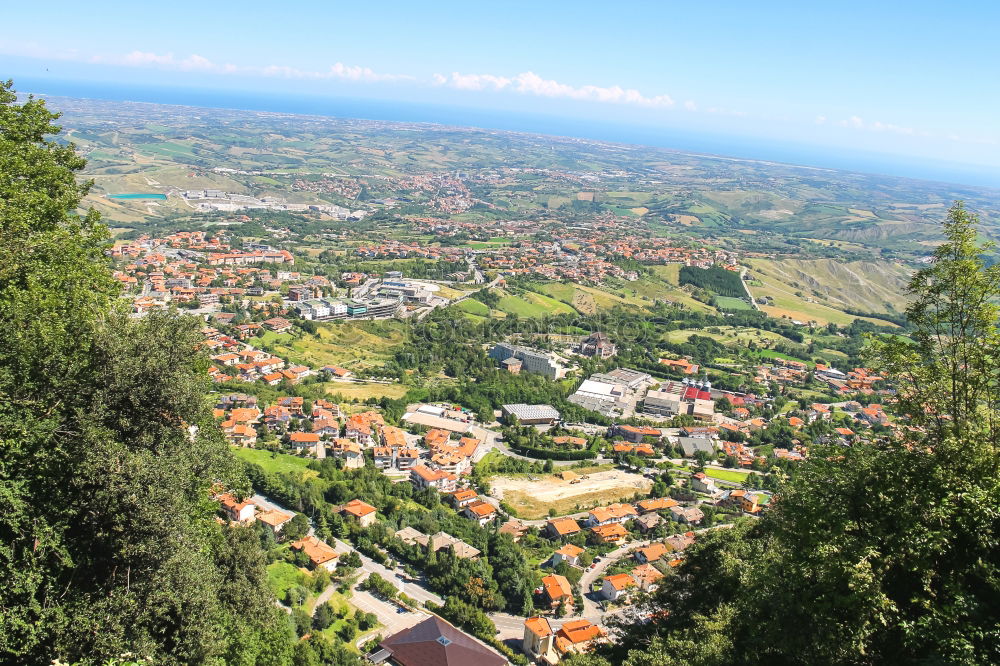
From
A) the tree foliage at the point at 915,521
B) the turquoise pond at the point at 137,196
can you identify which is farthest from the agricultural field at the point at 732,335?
the turquoise pond at the point at 137,196

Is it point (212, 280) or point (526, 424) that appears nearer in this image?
point (526, 424)

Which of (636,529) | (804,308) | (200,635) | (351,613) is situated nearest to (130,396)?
(200,635)

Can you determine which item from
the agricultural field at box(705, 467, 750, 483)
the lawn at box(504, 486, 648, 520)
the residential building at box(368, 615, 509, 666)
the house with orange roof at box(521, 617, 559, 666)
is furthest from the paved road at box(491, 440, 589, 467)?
the residential building at box(368, 615, 509, 666)

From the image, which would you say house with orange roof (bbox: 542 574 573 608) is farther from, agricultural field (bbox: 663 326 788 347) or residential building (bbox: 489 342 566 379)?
agricultural field (bbox: 663 326 788 347)

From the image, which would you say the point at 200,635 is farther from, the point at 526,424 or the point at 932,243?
the point at 932,243

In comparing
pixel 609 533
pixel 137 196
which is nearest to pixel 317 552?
pixel 609 533

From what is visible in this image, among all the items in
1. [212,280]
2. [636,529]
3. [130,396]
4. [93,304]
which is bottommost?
[636,529]
